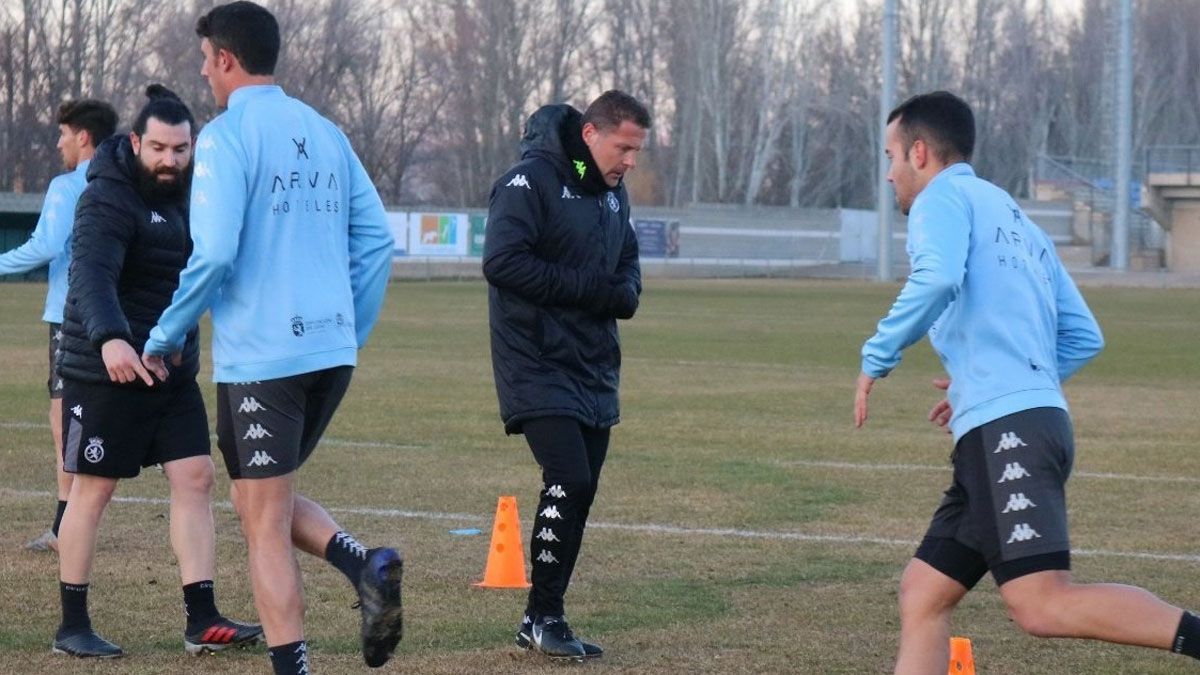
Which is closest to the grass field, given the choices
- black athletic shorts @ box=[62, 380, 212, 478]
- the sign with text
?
black athletic shorts @ box=[62, 380, 212, 478]

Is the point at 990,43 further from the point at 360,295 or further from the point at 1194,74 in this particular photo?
the point at 360,295

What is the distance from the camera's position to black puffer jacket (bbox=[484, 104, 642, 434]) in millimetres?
6430

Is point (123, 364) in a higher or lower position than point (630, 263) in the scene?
lower

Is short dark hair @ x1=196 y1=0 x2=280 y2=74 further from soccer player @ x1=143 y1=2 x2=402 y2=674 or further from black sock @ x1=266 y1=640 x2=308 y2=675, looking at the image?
black sock @ x1=266 y1=640 x2=308 y2=675

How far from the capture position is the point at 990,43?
99.0 meters

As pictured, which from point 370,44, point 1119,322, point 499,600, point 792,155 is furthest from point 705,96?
point 499,600

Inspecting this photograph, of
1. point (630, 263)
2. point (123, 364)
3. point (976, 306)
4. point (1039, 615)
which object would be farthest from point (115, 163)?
point (1039, 615)

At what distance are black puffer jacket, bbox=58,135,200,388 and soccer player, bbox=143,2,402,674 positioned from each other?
2.92ft

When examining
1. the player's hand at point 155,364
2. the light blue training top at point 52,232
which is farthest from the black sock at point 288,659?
the light blue training top at point 52,232

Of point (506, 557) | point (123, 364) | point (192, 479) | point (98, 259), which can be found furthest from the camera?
point (506, 557)

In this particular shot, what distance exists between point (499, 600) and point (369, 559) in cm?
217

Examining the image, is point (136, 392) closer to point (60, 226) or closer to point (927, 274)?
point (60, 226)

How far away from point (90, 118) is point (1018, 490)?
480 cm

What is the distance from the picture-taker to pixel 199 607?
6.36 meters
